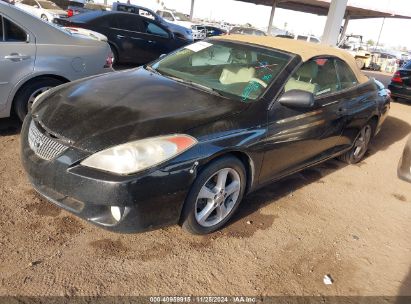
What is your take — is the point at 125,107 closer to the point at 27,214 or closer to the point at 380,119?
the point at 27,214

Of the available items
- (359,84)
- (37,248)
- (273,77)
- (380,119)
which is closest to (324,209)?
(273,77)

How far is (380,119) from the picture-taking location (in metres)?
5.52

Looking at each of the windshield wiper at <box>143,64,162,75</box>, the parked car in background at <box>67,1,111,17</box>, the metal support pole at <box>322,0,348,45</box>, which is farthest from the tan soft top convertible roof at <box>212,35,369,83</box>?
the parked car in background at <box>67,1,111,17</box>

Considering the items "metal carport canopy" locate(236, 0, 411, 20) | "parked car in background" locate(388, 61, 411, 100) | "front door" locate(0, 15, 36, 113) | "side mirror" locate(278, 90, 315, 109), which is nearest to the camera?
"side mirror" locate(278, 90, 315, 109)

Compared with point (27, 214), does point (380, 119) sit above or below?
above

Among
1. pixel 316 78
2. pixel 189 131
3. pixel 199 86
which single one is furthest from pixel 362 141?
pixel 189 131

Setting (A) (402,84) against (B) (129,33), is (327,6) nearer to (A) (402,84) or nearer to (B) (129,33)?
(A) (402,84)

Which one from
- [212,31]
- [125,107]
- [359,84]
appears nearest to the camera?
[125,107]

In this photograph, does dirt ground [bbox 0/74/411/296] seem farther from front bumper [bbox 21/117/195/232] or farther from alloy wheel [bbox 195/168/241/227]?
front bumper [bbox 21/117/195/232]

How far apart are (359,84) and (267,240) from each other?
2644 millimetres

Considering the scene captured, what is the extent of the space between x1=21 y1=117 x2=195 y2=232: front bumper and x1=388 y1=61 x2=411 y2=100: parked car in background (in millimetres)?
10060

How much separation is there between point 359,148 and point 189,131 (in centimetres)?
340

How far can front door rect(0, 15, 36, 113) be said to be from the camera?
4.19 meters

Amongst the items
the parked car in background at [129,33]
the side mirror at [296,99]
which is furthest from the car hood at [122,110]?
the parked car in background at [129,33]
